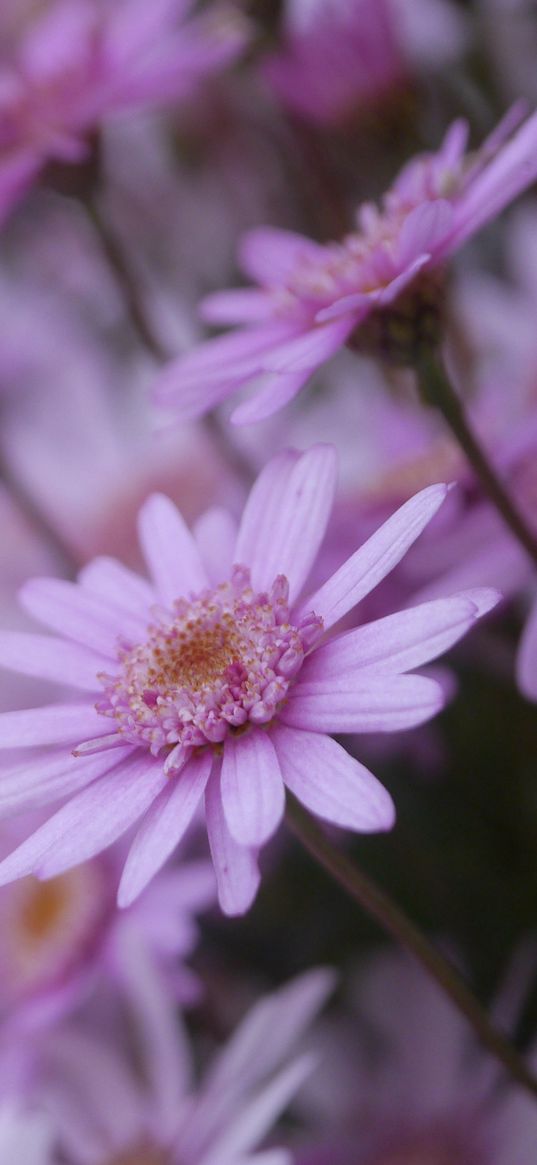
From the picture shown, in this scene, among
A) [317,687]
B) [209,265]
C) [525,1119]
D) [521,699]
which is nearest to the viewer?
[317,687]

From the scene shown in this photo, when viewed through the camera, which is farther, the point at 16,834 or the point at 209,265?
the point at 209,265

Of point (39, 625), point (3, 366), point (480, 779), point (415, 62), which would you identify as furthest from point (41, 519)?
point (3, 366)

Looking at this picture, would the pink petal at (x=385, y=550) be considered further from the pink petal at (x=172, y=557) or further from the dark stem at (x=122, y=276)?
the dark stem at (x=122, y=276)

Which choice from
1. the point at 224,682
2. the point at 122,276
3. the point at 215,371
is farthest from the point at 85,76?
the point at 224,682

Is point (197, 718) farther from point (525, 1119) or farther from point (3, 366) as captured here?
point (3, 366)

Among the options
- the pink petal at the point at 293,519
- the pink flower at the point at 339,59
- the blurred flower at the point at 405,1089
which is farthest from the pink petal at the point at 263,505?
the pink flower at the point at 339,59

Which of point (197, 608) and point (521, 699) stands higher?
point (197, 608)

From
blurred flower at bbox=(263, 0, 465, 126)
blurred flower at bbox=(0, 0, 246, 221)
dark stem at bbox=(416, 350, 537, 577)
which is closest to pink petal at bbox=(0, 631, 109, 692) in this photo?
dark stem at bbox=(416, 350, 537, 577)
